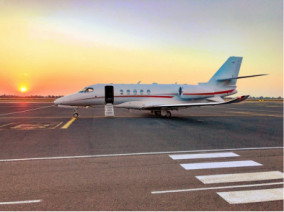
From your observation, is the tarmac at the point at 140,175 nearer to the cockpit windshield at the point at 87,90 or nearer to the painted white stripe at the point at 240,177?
the painted white stripe at the point at 240,177

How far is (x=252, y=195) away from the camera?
4875 mm

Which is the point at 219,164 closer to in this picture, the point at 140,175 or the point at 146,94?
the point at 140,175

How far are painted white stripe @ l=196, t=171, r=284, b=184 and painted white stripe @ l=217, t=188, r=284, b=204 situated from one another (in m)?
0.68

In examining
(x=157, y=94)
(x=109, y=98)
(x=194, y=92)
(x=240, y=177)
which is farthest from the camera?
(x=194, y=92)

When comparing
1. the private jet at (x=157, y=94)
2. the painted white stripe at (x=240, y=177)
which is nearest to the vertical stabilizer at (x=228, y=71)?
the private jet at (x=157, y=94)

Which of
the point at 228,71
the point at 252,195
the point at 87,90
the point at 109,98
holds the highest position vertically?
the point at 228,71

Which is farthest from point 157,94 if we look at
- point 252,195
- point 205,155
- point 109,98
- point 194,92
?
point 252,195

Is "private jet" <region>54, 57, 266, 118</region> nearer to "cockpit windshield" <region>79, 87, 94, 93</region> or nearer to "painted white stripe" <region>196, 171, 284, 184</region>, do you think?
"cockpit windshield" <region>79, 87, 94, 93</region>

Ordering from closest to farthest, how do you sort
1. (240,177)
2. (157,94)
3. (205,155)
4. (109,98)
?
(240,177), (205,155), (109,98), (157,94)

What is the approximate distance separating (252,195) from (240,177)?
3.69ft

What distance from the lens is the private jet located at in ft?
73.5

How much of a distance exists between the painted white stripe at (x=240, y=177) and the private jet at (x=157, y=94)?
1462cm

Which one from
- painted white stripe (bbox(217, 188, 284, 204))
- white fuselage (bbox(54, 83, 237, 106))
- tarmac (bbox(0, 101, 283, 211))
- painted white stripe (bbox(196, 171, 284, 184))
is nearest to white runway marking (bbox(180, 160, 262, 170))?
tarmac (bbox(0, 101, 283, 211))

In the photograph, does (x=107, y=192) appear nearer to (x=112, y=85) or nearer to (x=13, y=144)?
(x=13, y=144)
